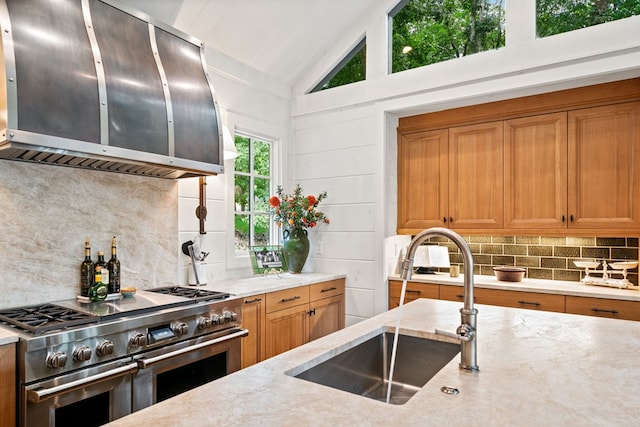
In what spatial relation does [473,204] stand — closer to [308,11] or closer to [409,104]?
[409,104]

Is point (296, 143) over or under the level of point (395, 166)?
over

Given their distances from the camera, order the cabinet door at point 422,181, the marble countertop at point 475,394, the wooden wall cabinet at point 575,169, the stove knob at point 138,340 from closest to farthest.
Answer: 1. the marble countertop at point 475,394
2. the stove knob at point 138,340
3. the wooden wall cabinet at point 575,169
4. the cabinet door at point 422,181

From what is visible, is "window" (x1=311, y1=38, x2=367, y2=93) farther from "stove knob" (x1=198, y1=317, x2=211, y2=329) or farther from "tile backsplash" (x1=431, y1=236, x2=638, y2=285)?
"stove knob" (x1=198, y1=317, x2=211, y2=329)

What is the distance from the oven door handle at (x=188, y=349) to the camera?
1948 millimetres

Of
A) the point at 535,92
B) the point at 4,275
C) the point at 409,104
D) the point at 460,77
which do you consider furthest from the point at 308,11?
the point at 4,275

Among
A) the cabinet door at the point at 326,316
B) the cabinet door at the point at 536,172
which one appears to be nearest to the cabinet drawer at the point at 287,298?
the cabinet door at the point at 326,316

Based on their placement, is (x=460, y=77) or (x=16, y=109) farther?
(x=460, y=77)

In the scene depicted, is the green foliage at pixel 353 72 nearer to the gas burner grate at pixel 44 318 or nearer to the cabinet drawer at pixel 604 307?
the cabinet drawer at pixel 604 307

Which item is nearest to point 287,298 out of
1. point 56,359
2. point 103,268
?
point 103,268

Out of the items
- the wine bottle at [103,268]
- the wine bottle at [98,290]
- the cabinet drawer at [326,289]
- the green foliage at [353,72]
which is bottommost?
the cabinet drawer at [326,289]

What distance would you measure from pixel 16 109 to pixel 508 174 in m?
3.09

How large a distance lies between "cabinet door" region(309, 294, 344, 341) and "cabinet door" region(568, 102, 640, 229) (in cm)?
190

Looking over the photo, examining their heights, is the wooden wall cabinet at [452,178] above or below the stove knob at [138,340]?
above

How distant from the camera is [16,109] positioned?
1.67 m
